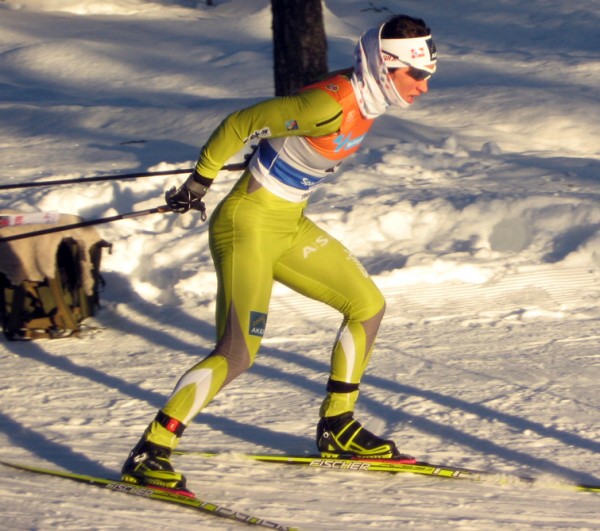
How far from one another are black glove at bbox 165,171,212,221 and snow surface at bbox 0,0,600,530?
3.60 ft

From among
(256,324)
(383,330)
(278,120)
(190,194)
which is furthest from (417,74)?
(383,330)

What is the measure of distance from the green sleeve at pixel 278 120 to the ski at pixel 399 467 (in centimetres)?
131

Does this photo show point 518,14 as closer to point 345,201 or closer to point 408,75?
point 345,201

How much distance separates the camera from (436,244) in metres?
7.66

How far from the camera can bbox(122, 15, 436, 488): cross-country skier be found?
4.07m

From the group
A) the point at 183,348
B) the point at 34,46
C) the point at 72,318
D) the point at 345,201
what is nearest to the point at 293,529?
the point at 183,348

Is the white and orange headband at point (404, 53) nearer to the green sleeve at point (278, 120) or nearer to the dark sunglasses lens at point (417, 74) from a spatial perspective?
the dark sunglasses lens at point (417, 74)

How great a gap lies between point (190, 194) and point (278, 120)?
0.47 meters

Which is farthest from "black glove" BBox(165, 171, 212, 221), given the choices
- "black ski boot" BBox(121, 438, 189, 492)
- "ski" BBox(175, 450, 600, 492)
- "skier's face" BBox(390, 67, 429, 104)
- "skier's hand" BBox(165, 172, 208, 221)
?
"ski" BBox(175, 450, 600, 492)

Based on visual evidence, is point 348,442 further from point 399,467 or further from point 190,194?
point 190,194

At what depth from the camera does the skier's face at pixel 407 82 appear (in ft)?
13.6

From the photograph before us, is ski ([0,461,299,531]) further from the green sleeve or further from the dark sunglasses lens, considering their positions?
the dark sunglasses lens

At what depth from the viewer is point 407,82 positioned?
4160 millimetres

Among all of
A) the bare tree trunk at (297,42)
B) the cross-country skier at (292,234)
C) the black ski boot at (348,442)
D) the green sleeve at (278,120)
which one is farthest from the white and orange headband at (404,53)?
the bare tree trunk at (297,42)
